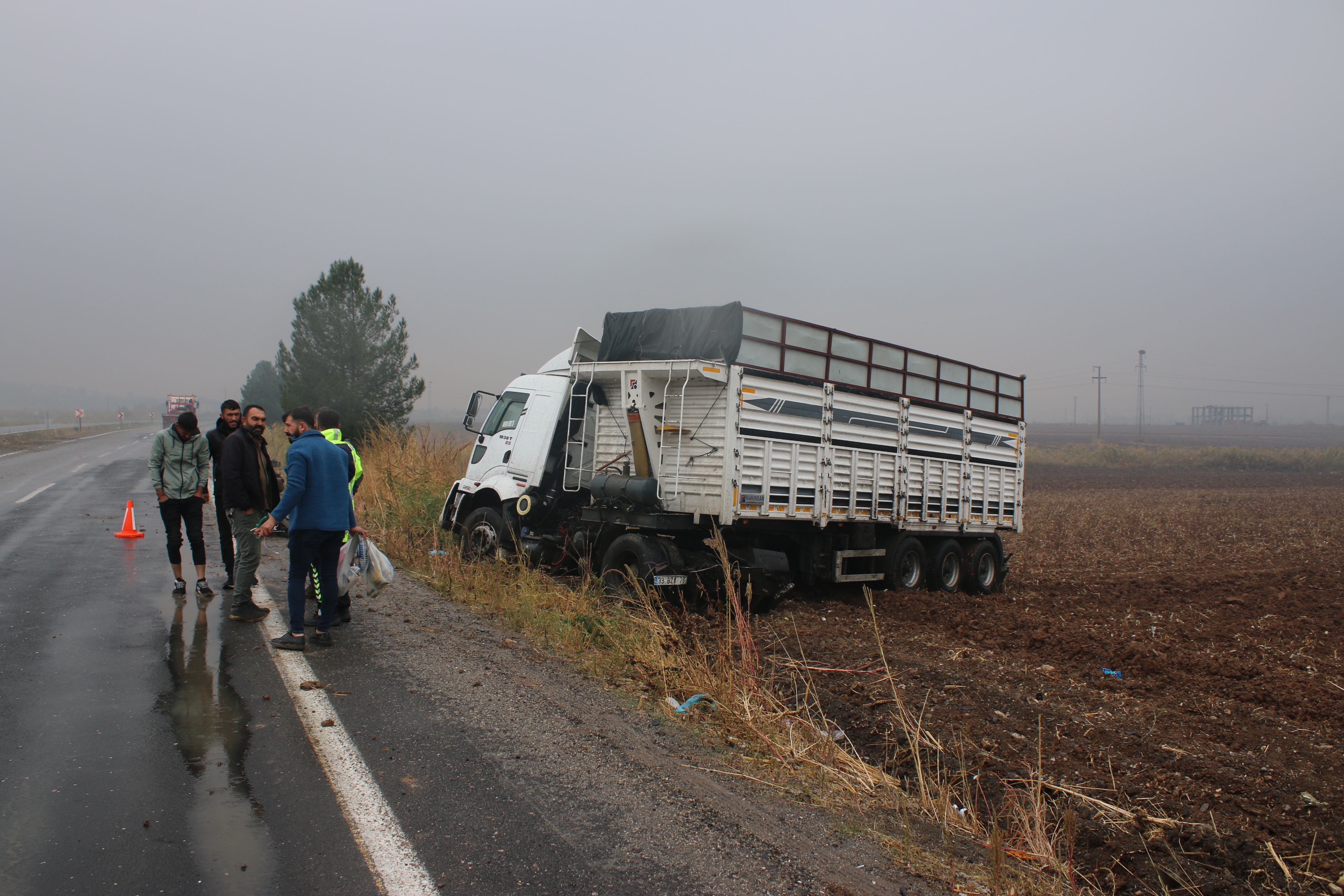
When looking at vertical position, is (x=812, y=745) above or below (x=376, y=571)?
below

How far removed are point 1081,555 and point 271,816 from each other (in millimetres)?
15079

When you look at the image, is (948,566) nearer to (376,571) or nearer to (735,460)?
(735,460)

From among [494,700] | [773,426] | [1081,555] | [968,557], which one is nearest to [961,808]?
[494,700]

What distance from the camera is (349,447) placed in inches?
281

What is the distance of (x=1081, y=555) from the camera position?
50.8ft

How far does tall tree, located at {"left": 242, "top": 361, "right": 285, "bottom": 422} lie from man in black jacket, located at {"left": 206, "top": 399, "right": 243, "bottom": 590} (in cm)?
4539

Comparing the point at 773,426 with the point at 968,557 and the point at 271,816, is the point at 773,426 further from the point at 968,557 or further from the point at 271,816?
the point at 271,816

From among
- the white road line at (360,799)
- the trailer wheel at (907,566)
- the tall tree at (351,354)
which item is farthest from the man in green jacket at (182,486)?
the tall tree at (351,354)

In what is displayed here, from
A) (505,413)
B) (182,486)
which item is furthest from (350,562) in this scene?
(505,413)

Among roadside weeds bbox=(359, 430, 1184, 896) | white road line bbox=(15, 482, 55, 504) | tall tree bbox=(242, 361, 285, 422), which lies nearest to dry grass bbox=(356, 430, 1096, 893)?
roadside weeds bbox=(359, 430, 1184, 896)

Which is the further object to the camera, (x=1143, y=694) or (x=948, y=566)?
(x=948, y=566)

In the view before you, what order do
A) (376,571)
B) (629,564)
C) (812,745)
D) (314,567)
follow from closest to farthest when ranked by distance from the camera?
(812,745) → (314,567) → (376,571) → (629,564)

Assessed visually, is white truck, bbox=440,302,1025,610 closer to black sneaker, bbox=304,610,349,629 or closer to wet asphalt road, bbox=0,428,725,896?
black sneaker, bbox=304,610,349,629

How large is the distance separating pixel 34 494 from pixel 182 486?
12.7 m
